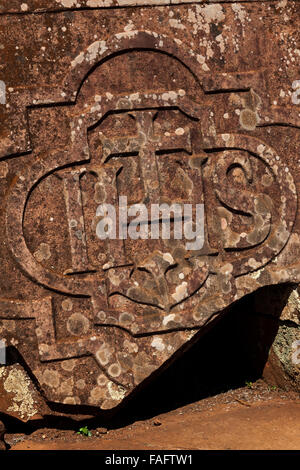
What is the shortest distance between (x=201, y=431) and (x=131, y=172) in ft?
4.85

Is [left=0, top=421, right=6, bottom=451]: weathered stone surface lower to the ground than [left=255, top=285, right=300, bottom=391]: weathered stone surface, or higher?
lower

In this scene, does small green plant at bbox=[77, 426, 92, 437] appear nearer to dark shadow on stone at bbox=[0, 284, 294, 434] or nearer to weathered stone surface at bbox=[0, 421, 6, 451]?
dark shadow on stone at bbox=[0, 284, 294, 434]

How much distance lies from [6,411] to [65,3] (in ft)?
7.19

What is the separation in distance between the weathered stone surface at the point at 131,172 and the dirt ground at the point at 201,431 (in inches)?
10.3

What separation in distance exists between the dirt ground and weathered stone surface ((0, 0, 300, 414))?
10.3 inches

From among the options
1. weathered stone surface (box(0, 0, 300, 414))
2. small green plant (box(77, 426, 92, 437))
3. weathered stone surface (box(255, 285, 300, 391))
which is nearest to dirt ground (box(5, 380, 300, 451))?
small green plant (box(77, 426, 92, 437))

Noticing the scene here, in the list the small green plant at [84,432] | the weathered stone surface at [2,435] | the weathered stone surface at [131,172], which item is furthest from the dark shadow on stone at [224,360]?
A: the weathered stone surface at [2,435]

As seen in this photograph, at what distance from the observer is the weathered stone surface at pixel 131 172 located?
392cm

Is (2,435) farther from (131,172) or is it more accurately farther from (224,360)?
(224,360)

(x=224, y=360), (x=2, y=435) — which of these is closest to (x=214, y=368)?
(x=224, y=360)

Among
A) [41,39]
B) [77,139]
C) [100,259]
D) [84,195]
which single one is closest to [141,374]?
[100,259]

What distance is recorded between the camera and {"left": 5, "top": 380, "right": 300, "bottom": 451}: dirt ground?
4012mm

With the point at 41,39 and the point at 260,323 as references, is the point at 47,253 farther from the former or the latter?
the point at 260,323

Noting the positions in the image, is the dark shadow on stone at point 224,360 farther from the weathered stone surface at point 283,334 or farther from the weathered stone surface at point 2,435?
the weathered stone surface at point 2,435
